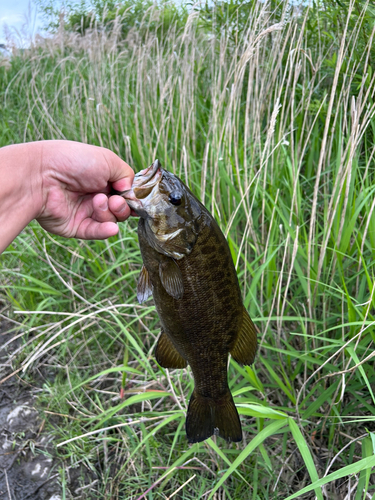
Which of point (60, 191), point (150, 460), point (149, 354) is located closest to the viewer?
point (60, 191)

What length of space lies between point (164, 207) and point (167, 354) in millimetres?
502

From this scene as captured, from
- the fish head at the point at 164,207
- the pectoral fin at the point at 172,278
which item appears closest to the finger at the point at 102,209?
the fish head at the point at 164,207

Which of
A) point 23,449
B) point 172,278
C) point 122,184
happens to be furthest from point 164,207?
point 23,449

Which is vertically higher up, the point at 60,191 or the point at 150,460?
the point at 60,191

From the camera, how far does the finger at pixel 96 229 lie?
166 centimetres

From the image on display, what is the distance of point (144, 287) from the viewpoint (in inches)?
50.6

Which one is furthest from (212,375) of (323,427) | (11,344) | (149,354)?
(11,344)

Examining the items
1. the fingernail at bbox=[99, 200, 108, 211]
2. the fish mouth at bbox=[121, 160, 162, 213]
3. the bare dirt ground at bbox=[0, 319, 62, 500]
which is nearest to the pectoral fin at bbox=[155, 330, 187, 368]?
the fish mouth at bbox=[121, 160, 162, 213]

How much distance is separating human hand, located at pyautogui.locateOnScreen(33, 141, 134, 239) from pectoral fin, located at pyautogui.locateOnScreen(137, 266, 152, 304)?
1.26ft

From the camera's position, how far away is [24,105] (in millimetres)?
4805

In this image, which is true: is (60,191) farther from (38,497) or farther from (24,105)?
(24,105)

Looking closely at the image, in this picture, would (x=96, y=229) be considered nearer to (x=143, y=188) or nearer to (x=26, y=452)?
(x=143, y=188)

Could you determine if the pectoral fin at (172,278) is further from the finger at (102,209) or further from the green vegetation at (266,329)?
the green vegetation at (266,329)

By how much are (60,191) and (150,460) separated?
4.23 ft
